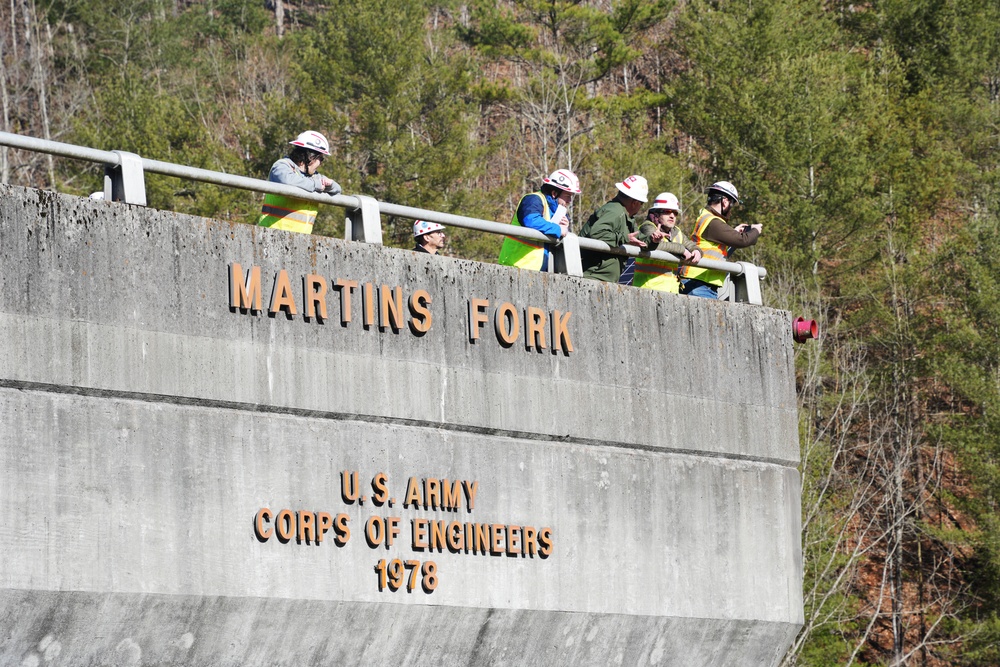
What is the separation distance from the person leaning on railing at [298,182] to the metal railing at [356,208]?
422mm

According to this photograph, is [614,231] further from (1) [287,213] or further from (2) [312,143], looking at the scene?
(1) [287,213]

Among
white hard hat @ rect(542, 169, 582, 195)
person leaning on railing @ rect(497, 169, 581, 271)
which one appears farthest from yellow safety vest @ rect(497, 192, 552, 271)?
white hard hat @ rect(542, 169, 582, 195)

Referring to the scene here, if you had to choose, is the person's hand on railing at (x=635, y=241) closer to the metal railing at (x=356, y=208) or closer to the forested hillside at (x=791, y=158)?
the metal railing at (x=356, y=208)

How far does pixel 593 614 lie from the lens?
9.48 m

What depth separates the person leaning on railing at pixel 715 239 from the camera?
11.4 m

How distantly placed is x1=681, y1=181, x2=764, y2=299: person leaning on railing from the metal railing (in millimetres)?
156

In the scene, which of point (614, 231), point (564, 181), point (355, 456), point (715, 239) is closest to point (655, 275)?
point (614, 231)

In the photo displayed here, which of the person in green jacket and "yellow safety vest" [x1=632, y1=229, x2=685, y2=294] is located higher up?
the person in green jacket

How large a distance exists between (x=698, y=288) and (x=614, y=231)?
1001 millimetres

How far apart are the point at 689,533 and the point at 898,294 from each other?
2532 cm

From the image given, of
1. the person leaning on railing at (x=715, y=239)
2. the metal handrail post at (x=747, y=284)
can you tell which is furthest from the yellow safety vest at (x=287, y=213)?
the metal handrail post at (x=747, y=284)

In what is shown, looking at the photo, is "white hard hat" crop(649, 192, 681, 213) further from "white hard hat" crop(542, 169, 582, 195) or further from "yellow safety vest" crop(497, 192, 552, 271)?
"yellow safety vest" crop(497, 192, 552, 271)

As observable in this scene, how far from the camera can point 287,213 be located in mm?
9766

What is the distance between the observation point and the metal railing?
26.5 ft
